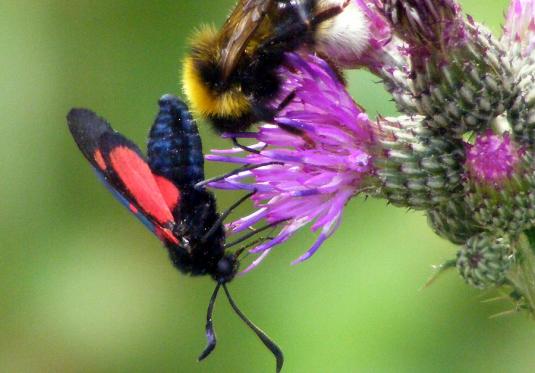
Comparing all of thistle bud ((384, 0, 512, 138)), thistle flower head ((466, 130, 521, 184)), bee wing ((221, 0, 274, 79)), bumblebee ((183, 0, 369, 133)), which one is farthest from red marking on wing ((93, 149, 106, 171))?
thistle flower head ((466, 130, 521, 184))

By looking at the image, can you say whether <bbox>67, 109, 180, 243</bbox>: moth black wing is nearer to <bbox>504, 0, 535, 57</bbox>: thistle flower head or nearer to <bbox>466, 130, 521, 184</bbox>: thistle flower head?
<bbox>466, 130, 521, 184</bbox>: thistle flower head

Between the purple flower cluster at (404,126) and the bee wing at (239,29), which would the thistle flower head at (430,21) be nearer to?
the purple flower cluster at (404,126)

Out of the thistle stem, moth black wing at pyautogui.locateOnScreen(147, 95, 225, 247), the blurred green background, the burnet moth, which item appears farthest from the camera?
the blurred green background

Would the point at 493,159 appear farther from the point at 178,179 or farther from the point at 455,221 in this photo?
the point at 178,179

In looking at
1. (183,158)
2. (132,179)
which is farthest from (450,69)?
(132,179)

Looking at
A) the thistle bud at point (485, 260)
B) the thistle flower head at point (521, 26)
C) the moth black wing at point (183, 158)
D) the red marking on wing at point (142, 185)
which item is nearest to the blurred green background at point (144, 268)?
the thistle flower head at point (521, 26)
